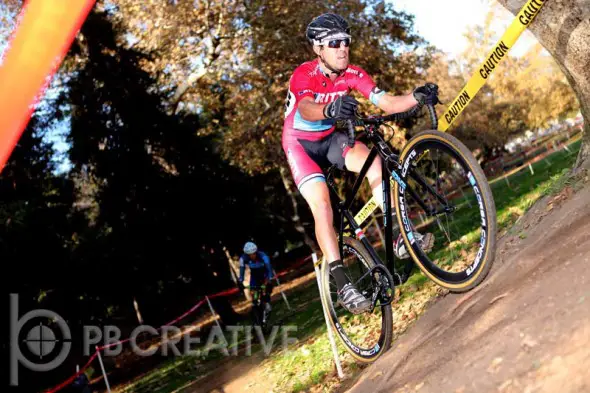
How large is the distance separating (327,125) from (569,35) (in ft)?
8.84

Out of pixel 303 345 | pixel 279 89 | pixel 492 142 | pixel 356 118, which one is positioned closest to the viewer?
pixel 356 118

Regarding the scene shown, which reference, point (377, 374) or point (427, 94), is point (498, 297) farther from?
point (427, 94)

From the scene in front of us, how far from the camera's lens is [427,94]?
443 centimetres

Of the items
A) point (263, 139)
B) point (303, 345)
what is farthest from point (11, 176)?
point (303, 345)

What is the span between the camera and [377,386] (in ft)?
15.4

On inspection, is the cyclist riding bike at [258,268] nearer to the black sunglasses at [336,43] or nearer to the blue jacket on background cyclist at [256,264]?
the blue jacket on background cyclist at [256,264]

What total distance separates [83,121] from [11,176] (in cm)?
361

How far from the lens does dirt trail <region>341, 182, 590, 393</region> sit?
118 inches

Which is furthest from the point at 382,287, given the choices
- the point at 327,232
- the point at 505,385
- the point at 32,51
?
the point at 32,51

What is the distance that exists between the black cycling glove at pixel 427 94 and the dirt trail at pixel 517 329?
1.52m

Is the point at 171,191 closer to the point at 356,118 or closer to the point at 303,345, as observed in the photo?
the point at 303,345

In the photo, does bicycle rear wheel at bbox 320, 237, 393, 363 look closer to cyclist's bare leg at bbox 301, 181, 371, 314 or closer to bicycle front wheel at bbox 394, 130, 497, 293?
cyclist's bare leg at bbox 301, 181, 371, 314

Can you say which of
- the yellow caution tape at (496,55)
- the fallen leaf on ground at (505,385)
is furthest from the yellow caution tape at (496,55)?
the fallen leaf on ground at (505,385)

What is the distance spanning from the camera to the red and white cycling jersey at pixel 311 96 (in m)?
5.10
